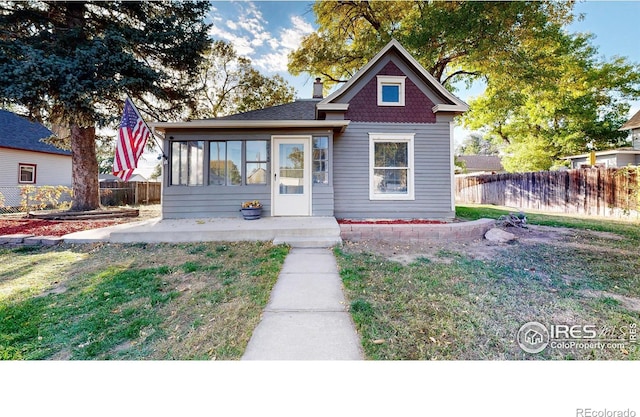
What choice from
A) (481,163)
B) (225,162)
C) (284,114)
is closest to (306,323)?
(225,162)

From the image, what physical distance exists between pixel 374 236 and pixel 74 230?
740cm

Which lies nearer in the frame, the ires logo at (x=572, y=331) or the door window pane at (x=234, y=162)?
the ires logo at (x=572, y=331)

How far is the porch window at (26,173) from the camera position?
13578 millimetres

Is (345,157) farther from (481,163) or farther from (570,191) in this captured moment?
(481,163)

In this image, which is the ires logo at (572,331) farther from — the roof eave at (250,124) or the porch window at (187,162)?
the porch window at (187,162)

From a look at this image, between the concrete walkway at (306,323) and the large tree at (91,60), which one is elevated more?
the large tree at (91,60)

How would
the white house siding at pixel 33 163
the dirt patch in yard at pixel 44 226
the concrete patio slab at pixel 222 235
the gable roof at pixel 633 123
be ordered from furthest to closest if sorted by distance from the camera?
the gable roof at pixel 633 123, the white house siding at pixel 33 163, the dirt patch in yard at pixel 44 226, the concrete patio slab at pixel 222 235

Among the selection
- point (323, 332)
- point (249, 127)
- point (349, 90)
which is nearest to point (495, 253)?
point (323, 332)

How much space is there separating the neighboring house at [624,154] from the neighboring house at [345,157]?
42.6 feet

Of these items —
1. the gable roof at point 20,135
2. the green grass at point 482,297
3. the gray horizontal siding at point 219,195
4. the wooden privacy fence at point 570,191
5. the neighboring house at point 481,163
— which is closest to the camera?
the green grass at point 482,297

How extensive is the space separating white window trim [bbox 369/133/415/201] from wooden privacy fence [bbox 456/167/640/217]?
6189 mm

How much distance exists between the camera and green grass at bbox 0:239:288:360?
7.07 ft

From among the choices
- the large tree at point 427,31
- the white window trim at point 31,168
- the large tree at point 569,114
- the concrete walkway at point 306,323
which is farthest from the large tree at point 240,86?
the concrete walkway at point 306,323
